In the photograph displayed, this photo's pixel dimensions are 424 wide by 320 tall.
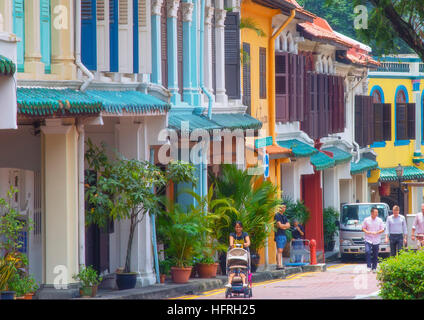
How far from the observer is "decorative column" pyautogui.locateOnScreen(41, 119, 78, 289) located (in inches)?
675

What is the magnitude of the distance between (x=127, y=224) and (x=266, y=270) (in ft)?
22.7

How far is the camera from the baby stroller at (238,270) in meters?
18.5

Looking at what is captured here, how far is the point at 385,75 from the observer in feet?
148

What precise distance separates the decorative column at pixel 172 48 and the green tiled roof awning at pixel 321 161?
11.1 m

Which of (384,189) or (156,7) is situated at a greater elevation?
(156,7)

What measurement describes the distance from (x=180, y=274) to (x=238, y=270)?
227cm

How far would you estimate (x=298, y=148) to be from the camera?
3167 centimetres

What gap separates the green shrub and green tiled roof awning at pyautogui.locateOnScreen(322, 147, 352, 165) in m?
20.7

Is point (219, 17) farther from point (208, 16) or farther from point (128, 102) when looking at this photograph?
point (128, 102)

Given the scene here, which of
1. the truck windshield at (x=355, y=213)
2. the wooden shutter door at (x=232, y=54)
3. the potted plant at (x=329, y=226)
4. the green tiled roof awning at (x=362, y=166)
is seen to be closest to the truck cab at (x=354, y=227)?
the truck windshield at (x=355, y=213)

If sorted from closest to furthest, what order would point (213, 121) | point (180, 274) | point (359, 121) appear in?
point (180, 274) → point (213, 121) → point (359, 121)

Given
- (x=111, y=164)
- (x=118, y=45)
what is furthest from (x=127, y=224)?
(x=118, y=45)

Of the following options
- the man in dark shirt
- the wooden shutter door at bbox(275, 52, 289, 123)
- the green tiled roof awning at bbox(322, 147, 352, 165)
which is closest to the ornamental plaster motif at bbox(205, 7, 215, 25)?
the man in dark shirt

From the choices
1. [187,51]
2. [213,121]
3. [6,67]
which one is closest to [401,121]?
[213,121]
